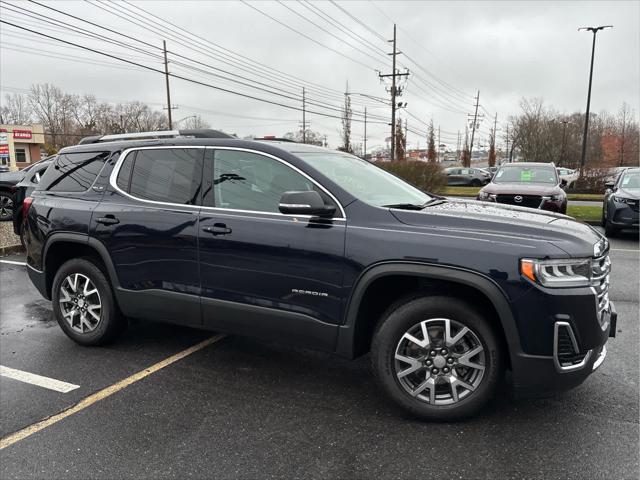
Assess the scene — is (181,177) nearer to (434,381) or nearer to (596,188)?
(434,381)

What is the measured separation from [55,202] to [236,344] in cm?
211

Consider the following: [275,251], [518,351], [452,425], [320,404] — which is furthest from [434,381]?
[275,251]

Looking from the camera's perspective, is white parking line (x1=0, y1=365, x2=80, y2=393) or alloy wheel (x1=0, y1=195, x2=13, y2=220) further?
alloy wheel (x1=0, y1=195, x2=13, y2=220)

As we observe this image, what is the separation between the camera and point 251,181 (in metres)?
3.66

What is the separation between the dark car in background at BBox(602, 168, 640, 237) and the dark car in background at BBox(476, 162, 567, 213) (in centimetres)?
89

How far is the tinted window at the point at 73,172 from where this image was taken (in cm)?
443

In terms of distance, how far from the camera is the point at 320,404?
337cm

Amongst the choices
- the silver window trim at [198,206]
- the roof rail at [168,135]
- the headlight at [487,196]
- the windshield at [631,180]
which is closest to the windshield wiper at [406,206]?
the silver window trim at [198,206]

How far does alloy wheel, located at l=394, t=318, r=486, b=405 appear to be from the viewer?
298cm

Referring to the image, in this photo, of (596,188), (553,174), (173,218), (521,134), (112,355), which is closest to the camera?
(173,218)

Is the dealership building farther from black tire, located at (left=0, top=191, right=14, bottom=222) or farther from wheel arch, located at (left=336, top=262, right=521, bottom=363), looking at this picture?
wheel arch, located at (left=336, top=262, right=521, bottom=363)

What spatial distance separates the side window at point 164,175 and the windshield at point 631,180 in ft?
33.6

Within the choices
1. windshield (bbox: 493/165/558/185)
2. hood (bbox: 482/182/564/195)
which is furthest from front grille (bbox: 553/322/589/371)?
windshield (bbox: 493/165/558/185)

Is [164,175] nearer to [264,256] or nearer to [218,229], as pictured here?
[218,229]
